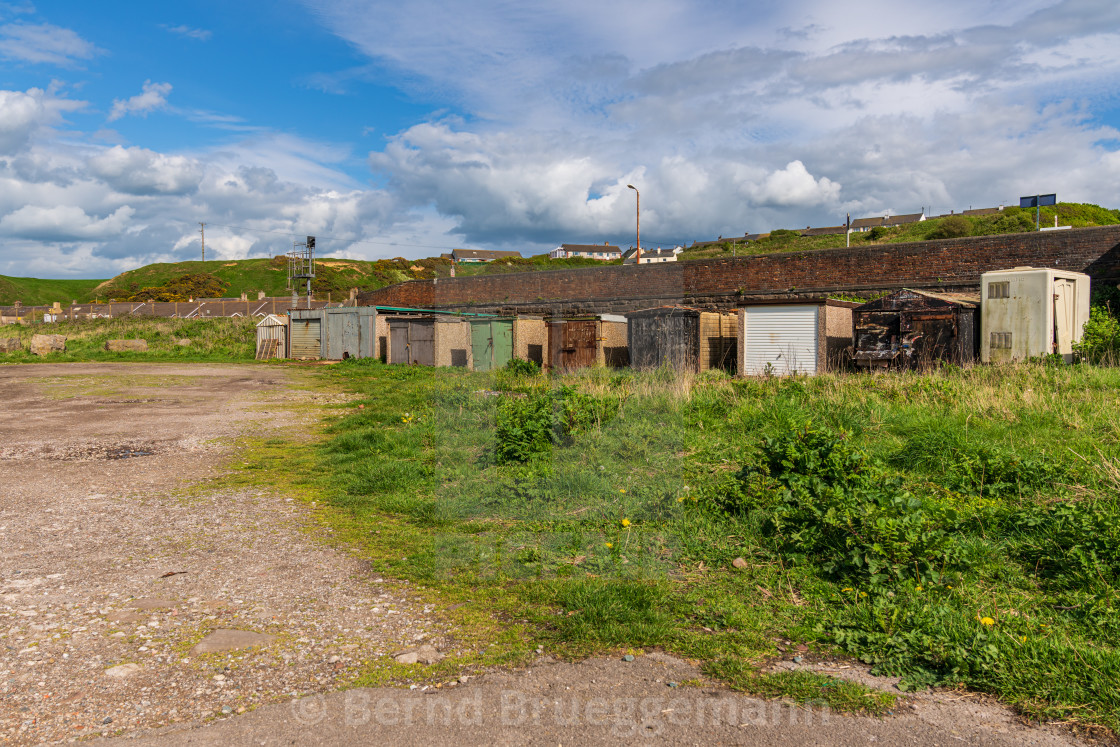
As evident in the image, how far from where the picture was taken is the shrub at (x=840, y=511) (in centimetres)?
390

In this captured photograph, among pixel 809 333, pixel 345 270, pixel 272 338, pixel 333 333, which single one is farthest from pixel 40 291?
pixel 809 333

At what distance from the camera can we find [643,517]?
5.26 m

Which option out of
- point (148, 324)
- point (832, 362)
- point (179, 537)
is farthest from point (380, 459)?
point (148, 324)

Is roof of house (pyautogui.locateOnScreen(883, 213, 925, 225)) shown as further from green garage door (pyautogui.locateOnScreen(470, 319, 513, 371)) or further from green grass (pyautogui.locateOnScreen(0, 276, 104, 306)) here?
green grass (pyautogui.locateOnScreen(0, 276, 104, 306))

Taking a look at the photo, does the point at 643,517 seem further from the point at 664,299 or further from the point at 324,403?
the point at 664,299

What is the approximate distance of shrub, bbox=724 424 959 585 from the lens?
3.90m

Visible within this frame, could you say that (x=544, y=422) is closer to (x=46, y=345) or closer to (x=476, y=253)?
(x=46, y=345)

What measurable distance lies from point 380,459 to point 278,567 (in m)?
3.11

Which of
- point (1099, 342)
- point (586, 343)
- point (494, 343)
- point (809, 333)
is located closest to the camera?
point (1099, 342)

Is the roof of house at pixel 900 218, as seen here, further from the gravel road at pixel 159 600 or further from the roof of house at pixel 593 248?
the gravel road at pixel 159 600

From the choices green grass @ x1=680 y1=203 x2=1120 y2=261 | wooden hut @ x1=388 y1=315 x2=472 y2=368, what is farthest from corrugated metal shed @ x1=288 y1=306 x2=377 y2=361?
green grass @ x1=680 y1=203 x2=1120 y2=261

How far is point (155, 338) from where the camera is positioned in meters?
32.0

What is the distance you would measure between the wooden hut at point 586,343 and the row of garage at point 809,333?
28 mm

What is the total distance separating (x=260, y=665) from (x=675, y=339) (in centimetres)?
1315
